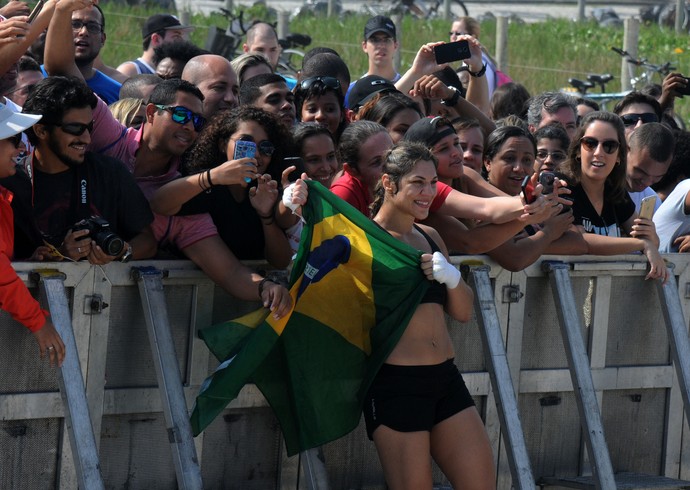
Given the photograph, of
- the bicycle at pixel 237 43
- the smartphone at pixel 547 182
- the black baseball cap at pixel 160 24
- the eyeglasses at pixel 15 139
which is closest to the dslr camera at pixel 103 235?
the eyeglasses at pixel 15 139

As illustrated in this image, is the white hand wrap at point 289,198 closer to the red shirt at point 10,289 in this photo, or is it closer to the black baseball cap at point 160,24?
the red shirt at point 10,289

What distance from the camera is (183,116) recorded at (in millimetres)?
6090

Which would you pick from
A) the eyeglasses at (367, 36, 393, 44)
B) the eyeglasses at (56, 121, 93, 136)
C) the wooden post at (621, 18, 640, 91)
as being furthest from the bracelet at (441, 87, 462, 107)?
the wooden post at (621, 18, 640, 91)

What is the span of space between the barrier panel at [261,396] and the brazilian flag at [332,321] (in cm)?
21

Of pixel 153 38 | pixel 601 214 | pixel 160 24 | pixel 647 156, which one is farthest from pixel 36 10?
pixel 647 156

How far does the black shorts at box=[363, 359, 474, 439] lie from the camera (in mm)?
5547

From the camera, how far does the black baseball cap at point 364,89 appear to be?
8018 millimetres

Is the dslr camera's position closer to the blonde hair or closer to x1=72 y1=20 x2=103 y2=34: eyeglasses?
the blonde hair

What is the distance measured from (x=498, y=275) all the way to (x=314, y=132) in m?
1.21

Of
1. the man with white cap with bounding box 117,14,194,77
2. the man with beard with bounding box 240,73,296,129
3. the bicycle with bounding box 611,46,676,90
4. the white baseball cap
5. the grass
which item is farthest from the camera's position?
the grass

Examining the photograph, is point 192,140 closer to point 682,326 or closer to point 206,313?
point 206,313

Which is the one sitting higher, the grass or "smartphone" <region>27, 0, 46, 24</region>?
"smartphone" <region>27, 0, 46, 24</region>

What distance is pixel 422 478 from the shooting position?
549 cm

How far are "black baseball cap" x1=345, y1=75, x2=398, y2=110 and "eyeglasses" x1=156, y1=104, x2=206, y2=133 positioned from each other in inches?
74.2
